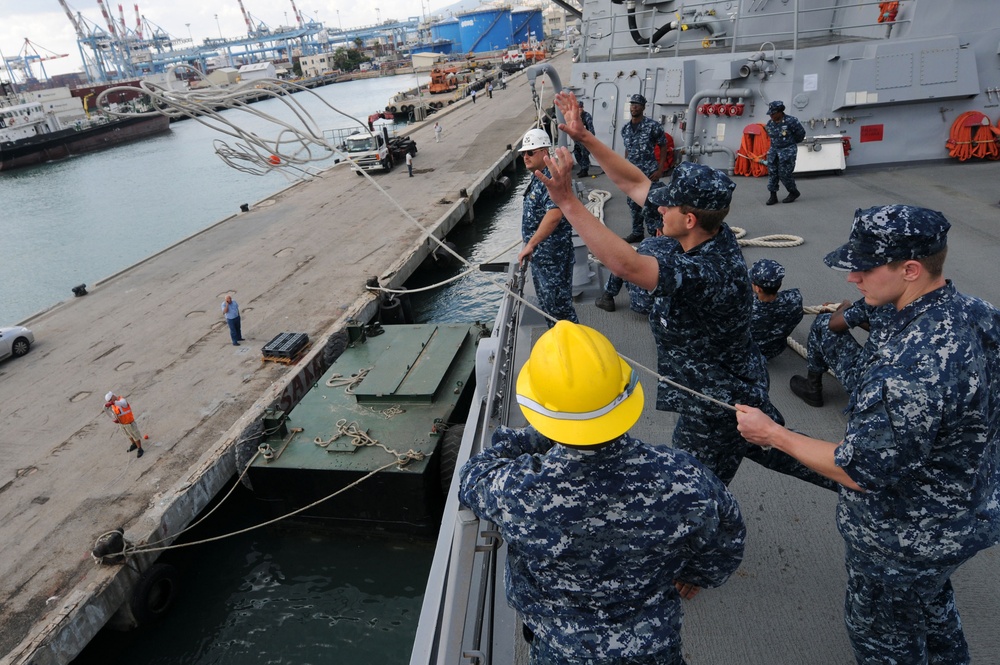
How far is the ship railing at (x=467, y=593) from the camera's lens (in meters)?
1.97

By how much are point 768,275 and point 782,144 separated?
426 cm

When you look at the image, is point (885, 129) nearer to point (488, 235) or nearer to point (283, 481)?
point (283, 481)

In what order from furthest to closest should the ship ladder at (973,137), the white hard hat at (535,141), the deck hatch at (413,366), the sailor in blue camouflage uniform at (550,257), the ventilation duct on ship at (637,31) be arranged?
the ventilation duct on ship at (637,31)
the ship ladder at (973,137)
the deck hatch at (413,366)
the sailor in blue camouflage uniform at (550,257)
the white hard hat at (535,141)

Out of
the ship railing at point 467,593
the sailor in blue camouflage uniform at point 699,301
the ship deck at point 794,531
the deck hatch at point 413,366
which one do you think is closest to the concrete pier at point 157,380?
the deck hatch at point 413,366

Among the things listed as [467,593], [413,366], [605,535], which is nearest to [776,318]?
[467,593]

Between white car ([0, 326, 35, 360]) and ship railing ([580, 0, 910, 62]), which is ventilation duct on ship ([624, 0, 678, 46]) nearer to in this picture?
ship railing ([580, 0, 910, 62])

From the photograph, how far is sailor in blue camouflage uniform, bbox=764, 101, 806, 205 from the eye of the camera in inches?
286

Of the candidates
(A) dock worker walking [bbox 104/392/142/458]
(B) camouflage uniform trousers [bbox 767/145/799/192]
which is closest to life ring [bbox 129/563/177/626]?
(A) dock worker walking [bbox 104/392/142/458]

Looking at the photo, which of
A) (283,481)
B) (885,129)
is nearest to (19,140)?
(283,481)

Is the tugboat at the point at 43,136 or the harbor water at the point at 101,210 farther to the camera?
the tugboat at the point at 43,136

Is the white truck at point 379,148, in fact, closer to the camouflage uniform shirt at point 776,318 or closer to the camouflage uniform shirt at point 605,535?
the camouflage uniform shirt at point 776,318

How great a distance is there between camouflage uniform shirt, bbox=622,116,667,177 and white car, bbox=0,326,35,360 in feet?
33.8

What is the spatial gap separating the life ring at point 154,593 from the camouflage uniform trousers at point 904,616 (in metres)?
6.24

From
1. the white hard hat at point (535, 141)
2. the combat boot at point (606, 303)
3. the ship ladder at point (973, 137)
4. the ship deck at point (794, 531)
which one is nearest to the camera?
the ship deck at point (794, 531)
